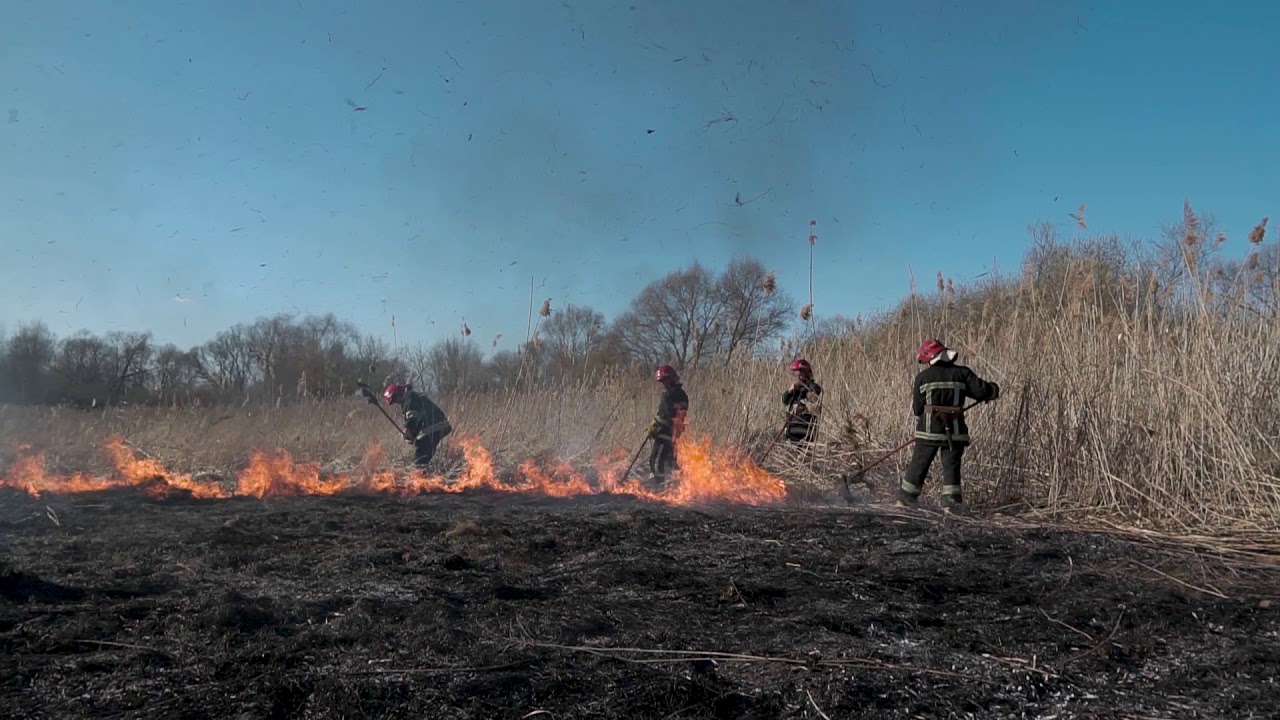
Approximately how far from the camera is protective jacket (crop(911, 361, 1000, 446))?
6.88 meters

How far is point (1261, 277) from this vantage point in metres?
5.95

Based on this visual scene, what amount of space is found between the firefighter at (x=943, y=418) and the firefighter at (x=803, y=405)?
86.0 inches

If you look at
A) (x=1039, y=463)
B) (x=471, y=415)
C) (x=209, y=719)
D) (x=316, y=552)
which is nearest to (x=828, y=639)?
(x=209, y=719)

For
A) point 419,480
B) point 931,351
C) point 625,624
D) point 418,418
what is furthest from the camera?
point 418,418

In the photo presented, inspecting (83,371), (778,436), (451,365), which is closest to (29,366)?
(83,371)

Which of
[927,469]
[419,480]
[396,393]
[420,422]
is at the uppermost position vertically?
[396,393]

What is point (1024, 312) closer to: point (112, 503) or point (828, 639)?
point (828, 639)

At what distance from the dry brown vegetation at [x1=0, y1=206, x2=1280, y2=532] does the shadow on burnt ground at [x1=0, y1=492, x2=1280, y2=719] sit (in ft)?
3.57

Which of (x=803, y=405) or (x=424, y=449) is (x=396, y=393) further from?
(x=803, y=405)

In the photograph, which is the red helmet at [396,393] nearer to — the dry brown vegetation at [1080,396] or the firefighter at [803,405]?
the dry brown vegetation at [1080,396]

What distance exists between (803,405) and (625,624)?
6393 mm

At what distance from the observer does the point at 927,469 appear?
7137 mm

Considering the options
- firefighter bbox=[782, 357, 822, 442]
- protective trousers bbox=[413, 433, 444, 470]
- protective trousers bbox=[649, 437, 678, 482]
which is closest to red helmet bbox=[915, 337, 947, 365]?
firefighter bbox=[782, 357, 822, 442]

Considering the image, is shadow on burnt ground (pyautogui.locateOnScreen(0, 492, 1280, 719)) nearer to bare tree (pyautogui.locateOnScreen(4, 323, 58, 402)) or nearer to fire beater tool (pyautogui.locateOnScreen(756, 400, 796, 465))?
fire beater tool (pyautogui.locateOnScreen(756, 400, 796, 465))
